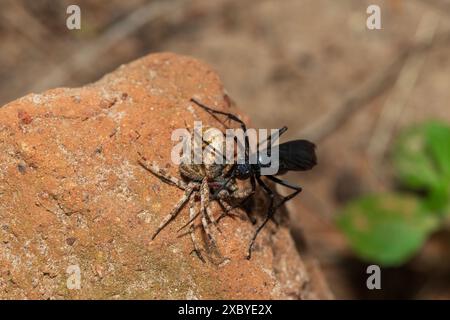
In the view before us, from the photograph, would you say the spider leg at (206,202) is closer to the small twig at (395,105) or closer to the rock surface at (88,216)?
the rock surface at (88,216)

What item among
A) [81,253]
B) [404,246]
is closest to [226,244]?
[81,253]

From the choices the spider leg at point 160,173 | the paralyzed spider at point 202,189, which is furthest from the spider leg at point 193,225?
the spider leg at point 160,173

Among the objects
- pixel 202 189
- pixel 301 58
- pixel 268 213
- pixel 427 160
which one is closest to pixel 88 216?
pixel 202 189

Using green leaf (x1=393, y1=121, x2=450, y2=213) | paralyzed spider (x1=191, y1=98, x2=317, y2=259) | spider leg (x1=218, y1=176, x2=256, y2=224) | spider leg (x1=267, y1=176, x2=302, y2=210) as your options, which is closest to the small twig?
green leaf (x1=393, y1=121, x2=450, y2=213)

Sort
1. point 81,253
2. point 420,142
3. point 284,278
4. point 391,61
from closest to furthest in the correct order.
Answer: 1. point 81,253
2. point 284,278
3. point 420,142
4. point 391,61

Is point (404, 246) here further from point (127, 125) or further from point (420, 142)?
point (127, 125)

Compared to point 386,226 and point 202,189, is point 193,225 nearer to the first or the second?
point 202,189
